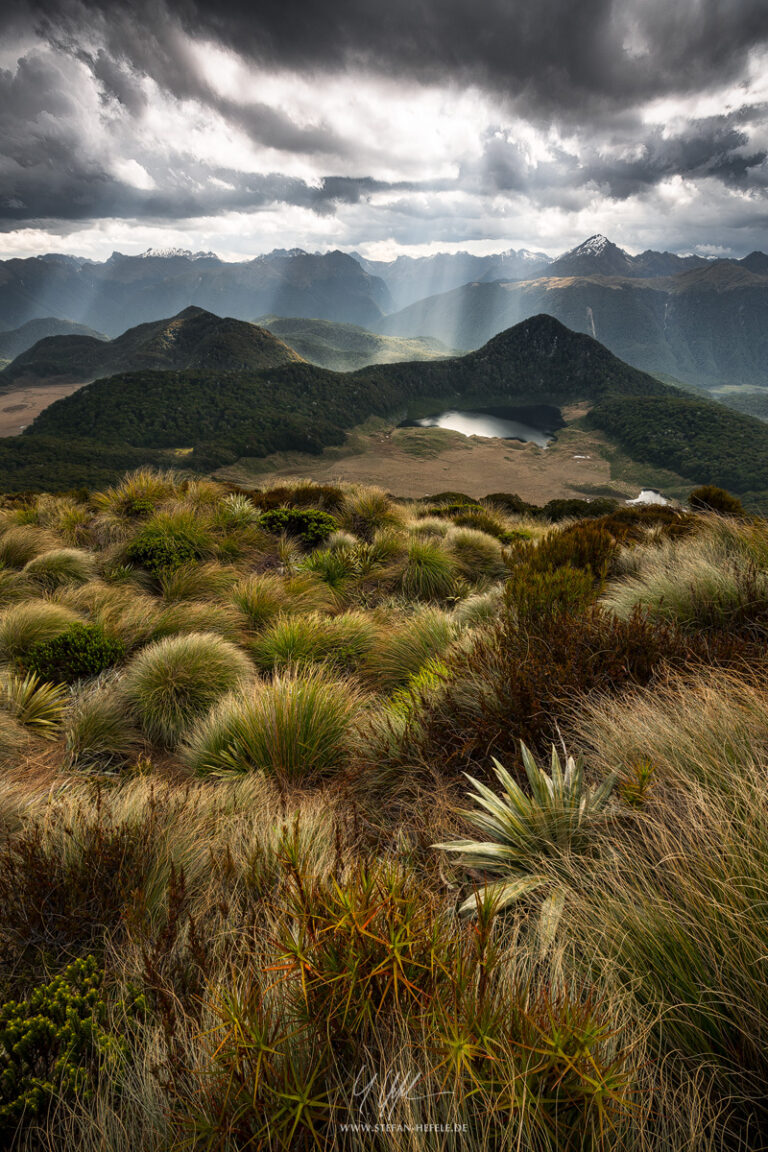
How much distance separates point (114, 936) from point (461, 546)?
8732 mm

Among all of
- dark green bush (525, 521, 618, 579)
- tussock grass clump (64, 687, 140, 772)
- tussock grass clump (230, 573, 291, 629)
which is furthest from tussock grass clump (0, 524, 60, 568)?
dark green bush (525, 521, 618, 579)

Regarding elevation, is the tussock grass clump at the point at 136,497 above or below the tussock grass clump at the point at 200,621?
above

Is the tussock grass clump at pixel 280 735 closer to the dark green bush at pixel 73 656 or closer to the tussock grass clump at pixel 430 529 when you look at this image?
the dark green bush at pixel 73 656

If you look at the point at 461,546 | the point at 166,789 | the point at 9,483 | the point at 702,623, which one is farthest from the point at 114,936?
the point at 9,483

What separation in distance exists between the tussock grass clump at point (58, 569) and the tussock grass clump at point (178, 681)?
3666mm

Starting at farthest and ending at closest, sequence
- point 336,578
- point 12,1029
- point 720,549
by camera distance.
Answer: point 336,578
point 720,549
point 12,1029

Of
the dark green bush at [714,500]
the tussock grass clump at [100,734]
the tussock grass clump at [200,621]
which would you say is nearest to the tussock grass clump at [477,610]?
the tussock grass clump at [200,621]

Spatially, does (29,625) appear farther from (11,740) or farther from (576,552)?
(576,552)

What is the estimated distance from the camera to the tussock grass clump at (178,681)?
179 inches

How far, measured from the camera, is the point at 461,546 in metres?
10.1

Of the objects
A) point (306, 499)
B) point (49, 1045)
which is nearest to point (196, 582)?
point (306, 499)

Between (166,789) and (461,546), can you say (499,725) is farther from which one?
(461,546)

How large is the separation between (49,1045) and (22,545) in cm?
935

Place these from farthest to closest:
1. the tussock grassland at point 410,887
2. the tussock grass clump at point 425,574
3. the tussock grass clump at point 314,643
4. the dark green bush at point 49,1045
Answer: the tussock grass clump at point 425,574 < the tussock grass clump at point 314,643 < the dark green bush at point 49,1045 < the tussock grassland at point 410,887
